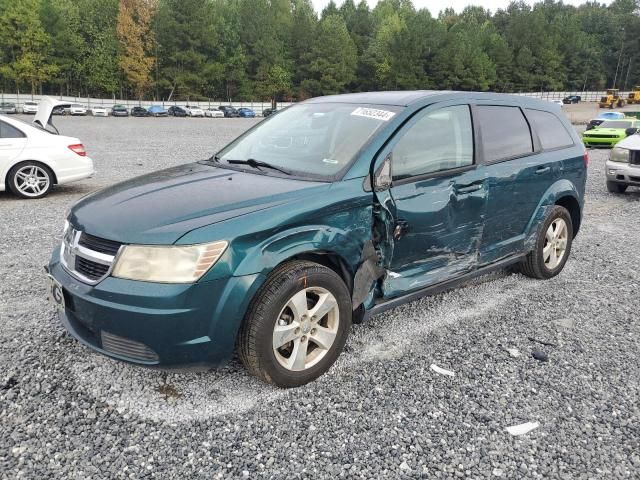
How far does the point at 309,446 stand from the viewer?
2641mm

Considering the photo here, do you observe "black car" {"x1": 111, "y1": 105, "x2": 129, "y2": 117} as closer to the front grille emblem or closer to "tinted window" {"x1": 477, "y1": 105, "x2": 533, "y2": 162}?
"tinted window" {"x1": 477, "y1": 105, "x2": 533, "y2": 162}

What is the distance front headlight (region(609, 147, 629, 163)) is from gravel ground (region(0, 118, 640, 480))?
21.0ft

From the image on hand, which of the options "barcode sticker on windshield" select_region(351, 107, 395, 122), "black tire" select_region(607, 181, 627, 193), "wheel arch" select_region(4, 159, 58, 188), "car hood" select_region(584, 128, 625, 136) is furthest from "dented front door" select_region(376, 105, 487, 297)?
"car hood" select_region(584, 128, 625, 136)

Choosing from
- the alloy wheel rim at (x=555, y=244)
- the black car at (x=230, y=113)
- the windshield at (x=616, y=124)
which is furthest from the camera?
the black car at (x=230, y=113)

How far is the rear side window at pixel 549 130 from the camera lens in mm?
4762

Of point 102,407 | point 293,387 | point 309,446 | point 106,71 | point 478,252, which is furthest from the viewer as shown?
point 106,71

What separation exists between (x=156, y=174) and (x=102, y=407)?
1.67m

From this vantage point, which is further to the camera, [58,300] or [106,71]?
[106,71]

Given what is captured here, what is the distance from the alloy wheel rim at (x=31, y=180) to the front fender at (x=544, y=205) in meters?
7.52

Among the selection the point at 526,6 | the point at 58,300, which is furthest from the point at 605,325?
the point at 526,6

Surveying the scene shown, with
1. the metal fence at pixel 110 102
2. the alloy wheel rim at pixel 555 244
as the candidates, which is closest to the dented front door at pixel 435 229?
the alloy wheel rim at pixel 555 244

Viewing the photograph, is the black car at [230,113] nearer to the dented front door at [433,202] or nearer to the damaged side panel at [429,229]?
the dented front door at [433,202]

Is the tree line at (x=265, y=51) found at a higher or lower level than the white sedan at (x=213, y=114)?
higher

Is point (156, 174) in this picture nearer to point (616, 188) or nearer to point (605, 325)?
point (605, 325)
